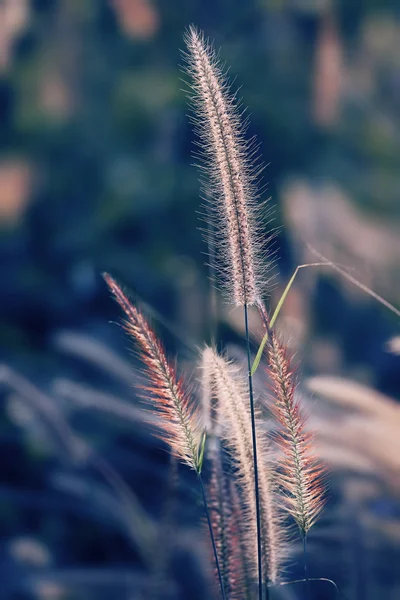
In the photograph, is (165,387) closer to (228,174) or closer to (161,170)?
(228,174)

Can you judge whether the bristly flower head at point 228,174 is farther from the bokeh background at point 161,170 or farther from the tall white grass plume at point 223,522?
the bokeh background at point 161,170

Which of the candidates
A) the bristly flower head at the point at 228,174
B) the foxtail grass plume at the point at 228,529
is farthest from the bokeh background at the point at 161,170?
the bristly flower head at the point at 228,174

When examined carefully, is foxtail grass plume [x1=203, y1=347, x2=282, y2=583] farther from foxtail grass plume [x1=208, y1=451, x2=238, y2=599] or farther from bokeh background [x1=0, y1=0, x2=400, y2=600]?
bokeh background [x1=0, y1=0, x2=400, y2=600]

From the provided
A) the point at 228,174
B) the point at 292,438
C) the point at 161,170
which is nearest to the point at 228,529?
the point at 292,438

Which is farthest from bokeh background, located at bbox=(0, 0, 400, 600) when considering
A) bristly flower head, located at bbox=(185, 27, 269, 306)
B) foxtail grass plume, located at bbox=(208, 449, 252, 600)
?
bristly flower head, located at bbox=(185, 27, 269, 306)

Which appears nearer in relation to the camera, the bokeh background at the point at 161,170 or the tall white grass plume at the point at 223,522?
the tall white grass plume at the point at 223,522

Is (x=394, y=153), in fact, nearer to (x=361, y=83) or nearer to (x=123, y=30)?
(x=361, y=83)

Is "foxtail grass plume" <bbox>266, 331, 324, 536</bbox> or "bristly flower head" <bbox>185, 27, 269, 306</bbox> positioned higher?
"bristly flower head" <bbox>185, 27, 269, 306</bbox>
